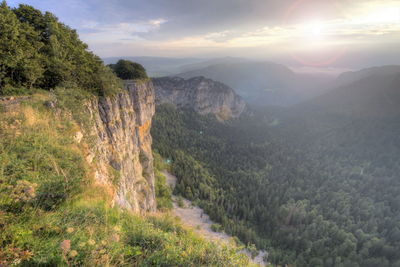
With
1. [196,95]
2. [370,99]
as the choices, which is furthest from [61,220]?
[370,99]

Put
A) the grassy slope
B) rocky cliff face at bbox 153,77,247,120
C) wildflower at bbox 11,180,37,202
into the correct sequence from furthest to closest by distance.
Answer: rocky cliff face at bbox 153,77,247,120, wildflower at bbox 11,180,37,202, the grassy slope

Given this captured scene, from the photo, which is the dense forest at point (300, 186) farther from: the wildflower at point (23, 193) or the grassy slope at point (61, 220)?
the wildflower at point (23, 193)

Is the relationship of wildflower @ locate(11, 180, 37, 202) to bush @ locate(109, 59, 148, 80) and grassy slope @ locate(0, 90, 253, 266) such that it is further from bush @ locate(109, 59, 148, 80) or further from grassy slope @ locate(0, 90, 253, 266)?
bush @ locate(109, 59, 148, 80)

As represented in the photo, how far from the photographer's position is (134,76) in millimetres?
32031

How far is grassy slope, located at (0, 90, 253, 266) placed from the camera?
347cm

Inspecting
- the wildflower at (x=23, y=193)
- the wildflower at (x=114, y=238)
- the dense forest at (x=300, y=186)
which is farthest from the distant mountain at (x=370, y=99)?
the wildflower at (x=23, y=193)

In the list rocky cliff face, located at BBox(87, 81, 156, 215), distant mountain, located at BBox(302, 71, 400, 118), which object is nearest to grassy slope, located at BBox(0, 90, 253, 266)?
rocky cliff face, located at BBox(87, 81, 156, 215)

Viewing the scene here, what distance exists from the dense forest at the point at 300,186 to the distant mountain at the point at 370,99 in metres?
18.1

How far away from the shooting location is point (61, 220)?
14.5 feet

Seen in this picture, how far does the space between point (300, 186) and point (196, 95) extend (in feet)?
303

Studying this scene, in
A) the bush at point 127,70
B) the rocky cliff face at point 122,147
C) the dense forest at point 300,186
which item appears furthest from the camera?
the dense forest at point 300,186

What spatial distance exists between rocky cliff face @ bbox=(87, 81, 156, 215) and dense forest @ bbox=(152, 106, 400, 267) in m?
25.3

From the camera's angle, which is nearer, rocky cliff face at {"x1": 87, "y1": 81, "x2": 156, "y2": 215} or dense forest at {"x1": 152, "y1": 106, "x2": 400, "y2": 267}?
rocky cliff face at {"x1": 87, "y1": 81, "x2": 156, "y2": 215}

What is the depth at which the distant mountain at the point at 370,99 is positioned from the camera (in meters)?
130
